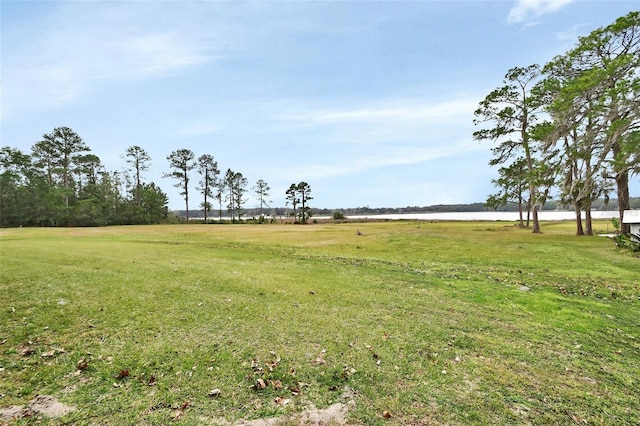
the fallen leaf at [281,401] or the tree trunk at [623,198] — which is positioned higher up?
the tree trunk at [623,198]

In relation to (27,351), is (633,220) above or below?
above

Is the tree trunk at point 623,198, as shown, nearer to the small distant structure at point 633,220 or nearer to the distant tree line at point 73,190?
the small distant structure at point 633,220

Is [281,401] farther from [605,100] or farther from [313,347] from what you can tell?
[605,100]

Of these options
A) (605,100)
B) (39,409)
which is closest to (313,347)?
(39,409)

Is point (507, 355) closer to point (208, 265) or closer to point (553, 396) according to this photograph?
point (553, 396)

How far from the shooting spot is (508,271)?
1246 centimetres

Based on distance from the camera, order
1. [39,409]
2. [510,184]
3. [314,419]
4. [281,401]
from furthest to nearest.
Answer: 1. [510,184]
2. [281,401]
3. [39,409]
4. [314,419]

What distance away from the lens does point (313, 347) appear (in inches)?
207

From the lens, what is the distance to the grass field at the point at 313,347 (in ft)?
12.2

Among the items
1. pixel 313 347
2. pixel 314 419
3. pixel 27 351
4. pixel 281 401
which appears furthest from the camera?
pixel 313 347

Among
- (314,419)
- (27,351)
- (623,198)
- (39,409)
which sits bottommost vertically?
(314,419)

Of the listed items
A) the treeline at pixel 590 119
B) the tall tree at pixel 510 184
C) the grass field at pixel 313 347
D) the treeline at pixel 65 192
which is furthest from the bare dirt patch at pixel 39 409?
the treeline at pixel 65 192

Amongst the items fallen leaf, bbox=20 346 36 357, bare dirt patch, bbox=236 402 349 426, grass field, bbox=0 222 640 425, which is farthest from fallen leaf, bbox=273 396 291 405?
fallen leaf, bbox=20 346 36 357

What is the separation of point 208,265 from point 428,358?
9.79 metres
